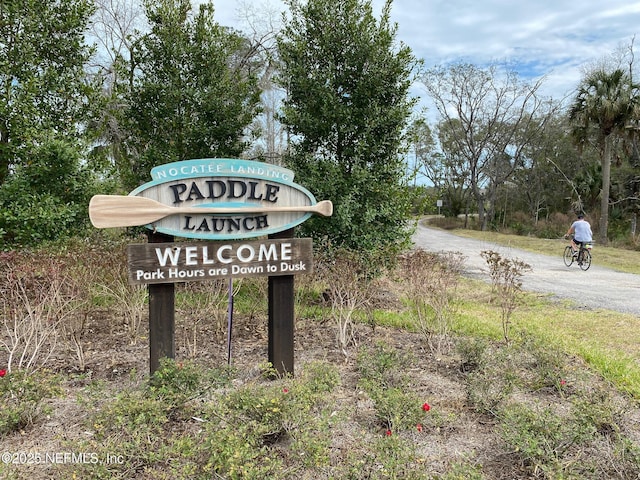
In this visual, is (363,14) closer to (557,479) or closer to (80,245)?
(80,245)

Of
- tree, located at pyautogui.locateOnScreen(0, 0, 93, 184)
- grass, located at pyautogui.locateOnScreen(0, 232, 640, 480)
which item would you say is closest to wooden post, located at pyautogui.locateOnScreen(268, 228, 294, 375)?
grass, located at pyautogui.locateOnScreen(0, 232, 640, 480)

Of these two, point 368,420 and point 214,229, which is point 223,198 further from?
point 368,420

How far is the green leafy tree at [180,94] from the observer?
6.55m

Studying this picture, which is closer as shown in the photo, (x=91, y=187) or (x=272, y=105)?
(x=91, y=187)

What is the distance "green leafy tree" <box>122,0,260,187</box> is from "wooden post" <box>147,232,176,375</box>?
3817 millimetres

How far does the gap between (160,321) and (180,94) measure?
432 centimetres

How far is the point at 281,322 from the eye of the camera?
351 cm

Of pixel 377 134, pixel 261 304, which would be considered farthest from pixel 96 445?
pixel 377 134

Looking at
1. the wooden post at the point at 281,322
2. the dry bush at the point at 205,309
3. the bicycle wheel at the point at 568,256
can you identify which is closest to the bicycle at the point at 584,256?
the bicycle wheel at the point at 568,256

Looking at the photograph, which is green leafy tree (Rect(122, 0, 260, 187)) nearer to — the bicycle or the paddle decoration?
the paddle decoration

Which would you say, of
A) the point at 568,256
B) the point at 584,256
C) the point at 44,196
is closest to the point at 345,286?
the point at 44,196

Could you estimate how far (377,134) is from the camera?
19.5 ft

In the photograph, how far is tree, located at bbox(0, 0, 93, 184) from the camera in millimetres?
5184

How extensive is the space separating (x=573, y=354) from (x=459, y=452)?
2.31 metres
